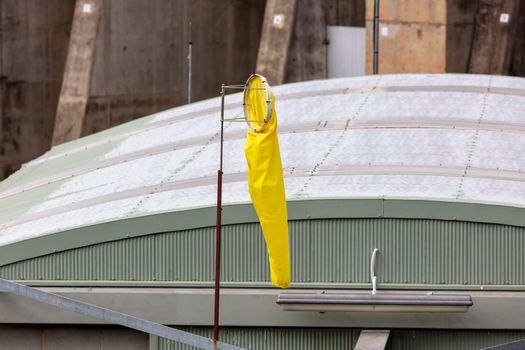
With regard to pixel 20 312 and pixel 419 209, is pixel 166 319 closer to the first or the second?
pixel 20 312

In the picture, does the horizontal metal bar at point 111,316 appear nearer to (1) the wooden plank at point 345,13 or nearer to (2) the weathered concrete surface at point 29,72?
(1) the wooden plank at point 345,13

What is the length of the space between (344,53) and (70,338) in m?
24.0

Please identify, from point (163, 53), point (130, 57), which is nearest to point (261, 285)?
point (130, 57)

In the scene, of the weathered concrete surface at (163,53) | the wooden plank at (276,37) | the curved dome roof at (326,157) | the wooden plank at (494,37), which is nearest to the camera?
the curved dome roof at (326,157)

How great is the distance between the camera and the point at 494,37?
46062mm

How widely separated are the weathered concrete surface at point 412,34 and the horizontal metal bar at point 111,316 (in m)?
21.7

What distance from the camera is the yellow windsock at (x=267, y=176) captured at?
1839 centimetres

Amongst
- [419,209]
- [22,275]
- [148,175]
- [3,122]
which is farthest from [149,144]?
[3,122]

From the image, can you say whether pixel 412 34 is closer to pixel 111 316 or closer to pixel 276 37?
pixel 276 37

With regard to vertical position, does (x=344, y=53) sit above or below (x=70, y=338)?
above

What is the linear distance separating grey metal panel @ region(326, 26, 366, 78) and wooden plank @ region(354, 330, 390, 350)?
23.9 m

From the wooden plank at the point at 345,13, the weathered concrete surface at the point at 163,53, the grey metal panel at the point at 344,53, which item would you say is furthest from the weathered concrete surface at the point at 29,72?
the grey metal panel at the point at 344,53

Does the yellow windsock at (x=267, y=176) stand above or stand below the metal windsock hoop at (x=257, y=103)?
below

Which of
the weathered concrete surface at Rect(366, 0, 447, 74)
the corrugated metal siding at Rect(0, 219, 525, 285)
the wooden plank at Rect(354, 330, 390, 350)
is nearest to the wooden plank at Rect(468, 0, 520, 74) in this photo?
the weathered concrete surface at Rect(366, 0, 447, 74)
